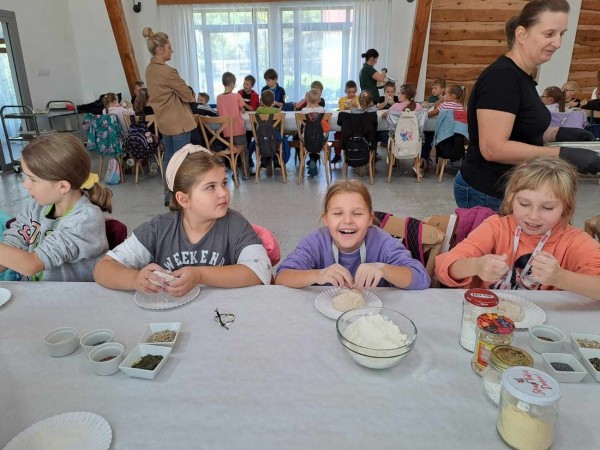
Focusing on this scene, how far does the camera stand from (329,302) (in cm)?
110

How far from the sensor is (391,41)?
7.76 m

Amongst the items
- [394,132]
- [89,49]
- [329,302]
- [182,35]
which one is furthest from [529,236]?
[89,49]

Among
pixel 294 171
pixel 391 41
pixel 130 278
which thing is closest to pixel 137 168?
pixel 294 171

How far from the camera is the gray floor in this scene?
3760mm

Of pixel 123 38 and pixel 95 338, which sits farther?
pixel 123 38

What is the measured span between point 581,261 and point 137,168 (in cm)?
482

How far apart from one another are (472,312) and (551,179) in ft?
1.93

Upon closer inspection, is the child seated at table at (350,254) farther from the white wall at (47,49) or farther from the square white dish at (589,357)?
the white wall at (47,49)

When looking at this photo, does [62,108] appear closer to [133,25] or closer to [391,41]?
[133,25]

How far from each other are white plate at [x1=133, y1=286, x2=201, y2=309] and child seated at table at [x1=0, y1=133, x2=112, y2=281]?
404 millimetres

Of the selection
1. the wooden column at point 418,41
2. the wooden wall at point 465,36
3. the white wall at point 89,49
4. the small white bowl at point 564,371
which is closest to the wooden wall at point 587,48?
the white wall at point 89,49

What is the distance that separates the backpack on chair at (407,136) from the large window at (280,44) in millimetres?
3860

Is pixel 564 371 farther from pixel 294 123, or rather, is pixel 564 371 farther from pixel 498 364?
pixel 294 123

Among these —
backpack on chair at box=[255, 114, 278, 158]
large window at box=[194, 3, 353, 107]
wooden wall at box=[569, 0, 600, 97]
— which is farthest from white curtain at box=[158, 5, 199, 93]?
wooden wall at box=[569, 0, 600, 97]
